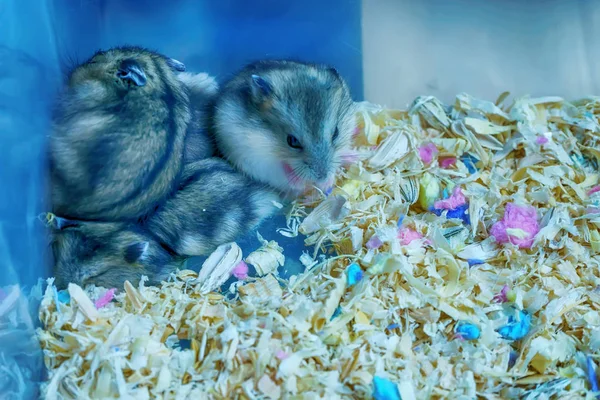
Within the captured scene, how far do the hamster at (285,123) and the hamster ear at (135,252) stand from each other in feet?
2.04

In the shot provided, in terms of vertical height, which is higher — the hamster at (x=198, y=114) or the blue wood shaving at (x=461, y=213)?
the hamster at (x=198, y=114)

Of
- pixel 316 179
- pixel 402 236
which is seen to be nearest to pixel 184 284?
→ pixel 316 179

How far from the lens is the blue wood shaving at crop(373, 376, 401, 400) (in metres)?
1.76

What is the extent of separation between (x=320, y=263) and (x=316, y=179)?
0.40 m

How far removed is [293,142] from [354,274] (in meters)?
0.68

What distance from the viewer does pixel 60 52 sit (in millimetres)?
2535

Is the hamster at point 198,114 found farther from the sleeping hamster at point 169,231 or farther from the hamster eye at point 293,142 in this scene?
the hamster eye at point 293,142

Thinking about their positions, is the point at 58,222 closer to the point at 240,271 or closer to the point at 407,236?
the point at 240,271

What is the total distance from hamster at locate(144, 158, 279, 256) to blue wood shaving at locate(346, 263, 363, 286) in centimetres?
53

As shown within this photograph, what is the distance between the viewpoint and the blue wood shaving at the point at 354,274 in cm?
214

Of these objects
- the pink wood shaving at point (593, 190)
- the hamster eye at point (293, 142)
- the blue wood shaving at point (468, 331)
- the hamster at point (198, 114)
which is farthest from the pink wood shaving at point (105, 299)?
the pink wood shaving at point (593, 190)

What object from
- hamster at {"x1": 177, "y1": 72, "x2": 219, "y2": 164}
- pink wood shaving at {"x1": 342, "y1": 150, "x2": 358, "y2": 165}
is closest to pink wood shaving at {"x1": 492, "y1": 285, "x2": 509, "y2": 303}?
pink wood shaving at {"x1": 342, "y1": 150, "x2": 358, "y2": 165}

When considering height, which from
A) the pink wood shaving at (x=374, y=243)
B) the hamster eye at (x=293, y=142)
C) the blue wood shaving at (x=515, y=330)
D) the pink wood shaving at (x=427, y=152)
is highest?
the hamster eye at (x=293, y=142)

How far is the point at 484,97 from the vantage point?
10.4 feet
